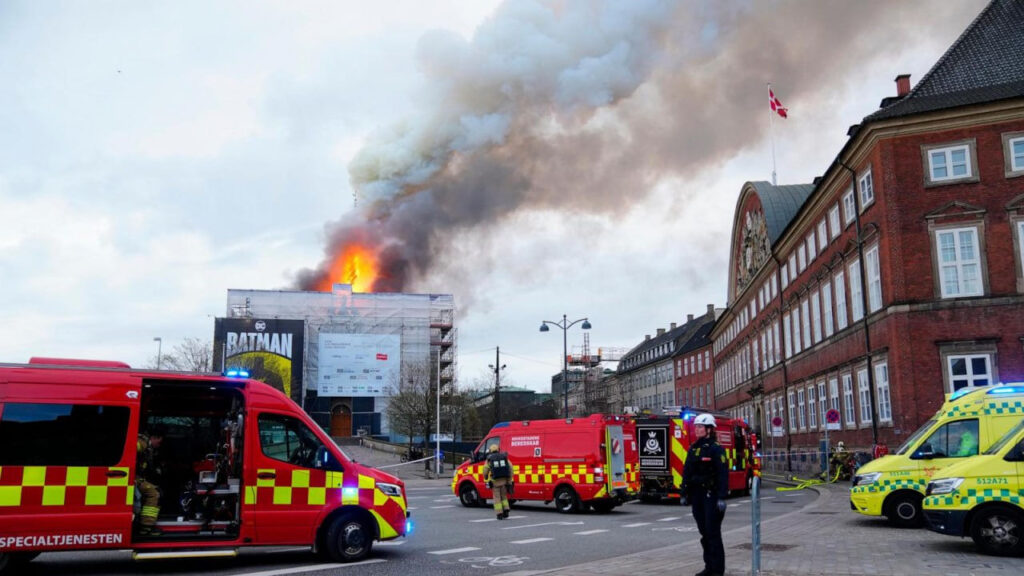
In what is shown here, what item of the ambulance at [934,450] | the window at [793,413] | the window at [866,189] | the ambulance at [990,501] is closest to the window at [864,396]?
the window at [866,189]

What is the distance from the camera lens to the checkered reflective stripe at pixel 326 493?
1056 centimetres

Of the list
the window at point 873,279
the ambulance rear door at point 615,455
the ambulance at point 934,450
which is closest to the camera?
the ambulance at point 934,450

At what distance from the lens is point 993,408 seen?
1346cm

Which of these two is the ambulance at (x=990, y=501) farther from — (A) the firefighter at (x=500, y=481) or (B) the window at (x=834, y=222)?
(B) the window at (x=834, y=222)

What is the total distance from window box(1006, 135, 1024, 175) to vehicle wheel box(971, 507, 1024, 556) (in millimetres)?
21173

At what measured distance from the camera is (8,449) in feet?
30.8

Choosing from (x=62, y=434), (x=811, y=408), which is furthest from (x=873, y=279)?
(x=62, y=434)

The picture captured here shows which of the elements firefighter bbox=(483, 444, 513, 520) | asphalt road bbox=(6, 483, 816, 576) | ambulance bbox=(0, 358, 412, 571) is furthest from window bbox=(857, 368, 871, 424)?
ambulance bbox=(0, 358, 412, 571)

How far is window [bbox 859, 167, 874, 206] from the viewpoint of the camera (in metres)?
30.8

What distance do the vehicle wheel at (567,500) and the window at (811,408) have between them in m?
25.2

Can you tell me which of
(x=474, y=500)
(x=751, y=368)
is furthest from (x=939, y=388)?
(x=751, y=368)

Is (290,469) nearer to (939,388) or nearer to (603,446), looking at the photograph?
(603,446)

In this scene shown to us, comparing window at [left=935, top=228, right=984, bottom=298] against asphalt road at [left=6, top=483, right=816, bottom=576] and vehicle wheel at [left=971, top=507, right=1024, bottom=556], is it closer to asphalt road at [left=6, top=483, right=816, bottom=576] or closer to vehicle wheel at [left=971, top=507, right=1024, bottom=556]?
asphalt road at [left=6, top=483, right=816, bottom=576]

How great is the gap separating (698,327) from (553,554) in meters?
88.7
